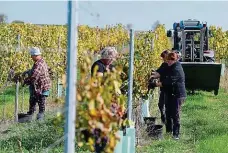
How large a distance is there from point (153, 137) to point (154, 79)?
1331 millimetres

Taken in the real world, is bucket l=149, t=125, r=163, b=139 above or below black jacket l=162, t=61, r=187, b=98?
below

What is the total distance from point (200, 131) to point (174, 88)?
95 cm

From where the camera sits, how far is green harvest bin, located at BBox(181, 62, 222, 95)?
17.2m

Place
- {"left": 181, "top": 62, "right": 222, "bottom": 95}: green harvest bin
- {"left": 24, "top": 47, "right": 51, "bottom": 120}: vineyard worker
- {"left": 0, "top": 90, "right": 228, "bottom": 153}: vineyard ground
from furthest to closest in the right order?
{"left": 181, "top": 62, "right": 222, "bottom": 95}: green harvest bin < {"left": 24, "top": 47, "right": 51, "bottom": 120}: vineyard worker < {"left": 0, "top": 90, "right": 228, "bottom": 153}: vineyard ground

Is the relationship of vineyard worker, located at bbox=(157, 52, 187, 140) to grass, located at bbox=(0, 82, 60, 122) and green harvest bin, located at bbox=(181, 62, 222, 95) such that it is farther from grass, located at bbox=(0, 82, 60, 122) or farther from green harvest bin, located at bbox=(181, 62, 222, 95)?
green harvest bin, located at bbox=(181, 62, 222, 95)

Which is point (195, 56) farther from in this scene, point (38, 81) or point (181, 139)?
point (181, 139)

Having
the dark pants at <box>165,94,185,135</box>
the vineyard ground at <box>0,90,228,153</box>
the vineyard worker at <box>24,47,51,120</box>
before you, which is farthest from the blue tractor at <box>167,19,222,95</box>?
the vineyard worker at <box>24,47,51,120</box>

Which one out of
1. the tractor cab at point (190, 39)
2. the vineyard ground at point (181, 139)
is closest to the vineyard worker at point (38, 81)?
the vineyard ground at point (181, 139)

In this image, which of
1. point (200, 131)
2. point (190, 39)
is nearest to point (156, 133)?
point (200, 131)

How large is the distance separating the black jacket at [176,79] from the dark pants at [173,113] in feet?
0.36

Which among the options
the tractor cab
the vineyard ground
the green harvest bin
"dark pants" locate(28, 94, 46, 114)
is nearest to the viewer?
the vineyard ground

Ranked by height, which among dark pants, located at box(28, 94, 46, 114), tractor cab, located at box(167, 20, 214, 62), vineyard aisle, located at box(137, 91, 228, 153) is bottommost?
vineyard aisle, located at box(137, 91, 228, 153)

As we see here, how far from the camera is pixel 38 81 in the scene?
11.6 m

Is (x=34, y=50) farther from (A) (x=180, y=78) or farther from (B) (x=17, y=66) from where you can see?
(A) (x=180, y=78)
